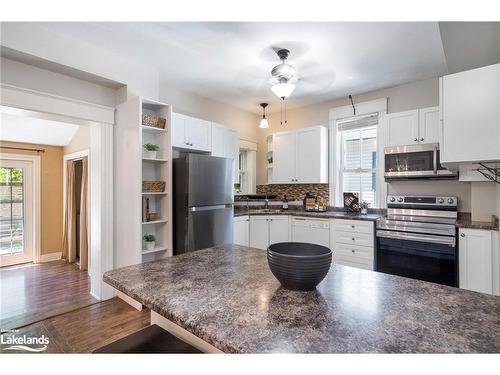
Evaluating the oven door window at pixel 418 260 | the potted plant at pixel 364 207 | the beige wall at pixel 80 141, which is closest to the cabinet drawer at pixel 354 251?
the oven door window at pixel 418 260

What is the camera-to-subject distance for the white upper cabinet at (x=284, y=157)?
440 cm

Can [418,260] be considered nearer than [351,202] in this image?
Yes

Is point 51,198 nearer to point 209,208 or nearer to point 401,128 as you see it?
point 209,208

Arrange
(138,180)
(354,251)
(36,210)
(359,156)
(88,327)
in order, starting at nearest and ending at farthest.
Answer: (88,327) < (138,180) < (354,251) < (359,156) < (36,210)

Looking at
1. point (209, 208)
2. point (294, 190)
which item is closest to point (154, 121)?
point (209, 208)

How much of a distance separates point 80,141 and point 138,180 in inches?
97.3

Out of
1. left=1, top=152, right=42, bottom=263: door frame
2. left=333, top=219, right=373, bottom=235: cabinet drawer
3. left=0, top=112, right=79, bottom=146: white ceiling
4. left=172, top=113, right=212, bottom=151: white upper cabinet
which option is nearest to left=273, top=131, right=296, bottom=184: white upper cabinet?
left=333, top=219, right=373, bottom=235: cabinet drawer

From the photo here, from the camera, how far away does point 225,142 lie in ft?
13.0

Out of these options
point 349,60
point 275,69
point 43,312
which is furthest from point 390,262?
point 43,312

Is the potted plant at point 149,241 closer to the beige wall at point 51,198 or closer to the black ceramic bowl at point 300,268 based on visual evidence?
the black ceramic bowl at point 300,268

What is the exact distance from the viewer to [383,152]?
12.0 feet

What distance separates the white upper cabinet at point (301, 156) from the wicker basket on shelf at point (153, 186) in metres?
2.14

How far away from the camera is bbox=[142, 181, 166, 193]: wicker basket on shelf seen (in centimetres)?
293
